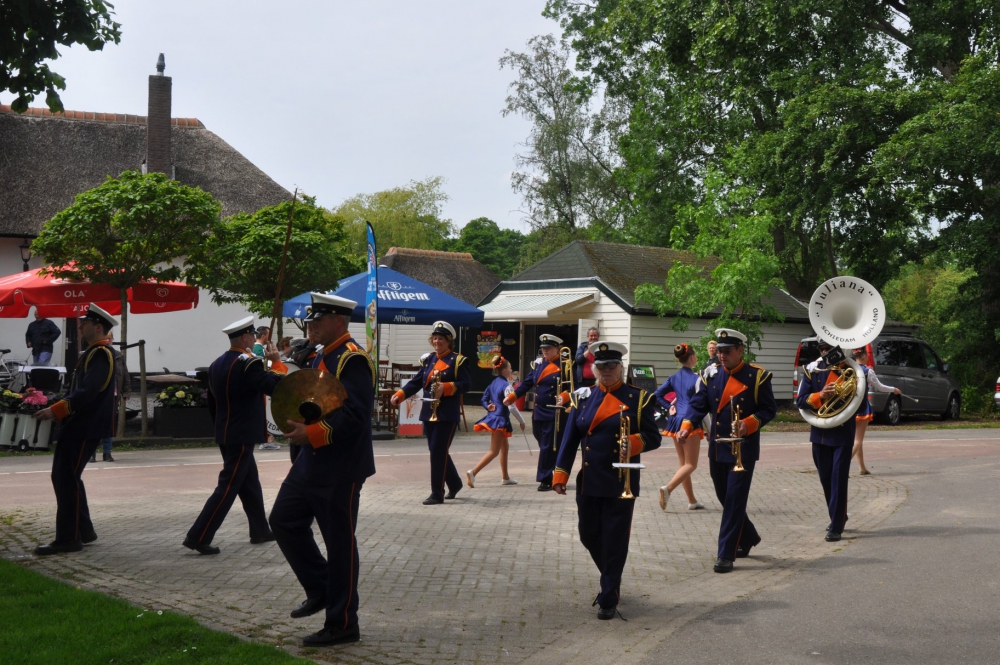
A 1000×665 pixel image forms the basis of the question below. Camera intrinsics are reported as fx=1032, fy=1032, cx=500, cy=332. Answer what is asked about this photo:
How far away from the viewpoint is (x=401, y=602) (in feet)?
22.3

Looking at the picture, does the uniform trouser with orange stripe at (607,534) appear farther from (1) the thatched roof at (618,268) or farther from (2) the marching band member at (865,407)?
(1) the thatched roof at (618,268)

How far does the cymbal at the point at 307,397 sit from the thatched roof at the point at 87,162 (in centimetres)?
2698

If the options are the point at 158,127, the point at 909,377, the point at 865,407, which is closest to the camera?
the point at 865,407

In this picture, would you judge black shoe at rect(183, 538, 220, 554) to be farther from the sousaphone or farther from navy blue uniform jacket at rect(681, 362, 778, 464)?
the sousaphone

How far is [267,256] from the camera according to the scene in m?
19.4

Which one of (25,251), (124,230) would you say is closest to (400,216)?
(25,251)

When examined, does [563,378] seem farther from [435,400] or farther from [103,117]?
[103,117]

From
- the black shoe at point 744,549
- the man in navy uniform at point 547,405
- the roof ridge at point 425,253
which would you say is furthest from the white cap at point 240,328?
the roof ridge at point 425,253

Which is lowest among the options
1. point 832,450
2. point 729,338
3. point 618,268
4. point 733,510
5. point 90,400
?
point 733,510

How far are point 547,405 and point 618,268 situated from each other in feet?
51.5

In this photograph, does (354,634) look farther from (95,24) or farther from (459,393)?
(95,24)

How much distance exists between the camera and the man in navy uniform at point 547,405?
1241 cm

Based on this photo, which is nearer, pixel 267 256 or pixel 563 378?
pixel 563 378

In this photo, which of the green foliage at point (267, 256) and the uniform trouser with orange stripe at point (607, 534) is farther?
the green foliage at point (267, 256)
